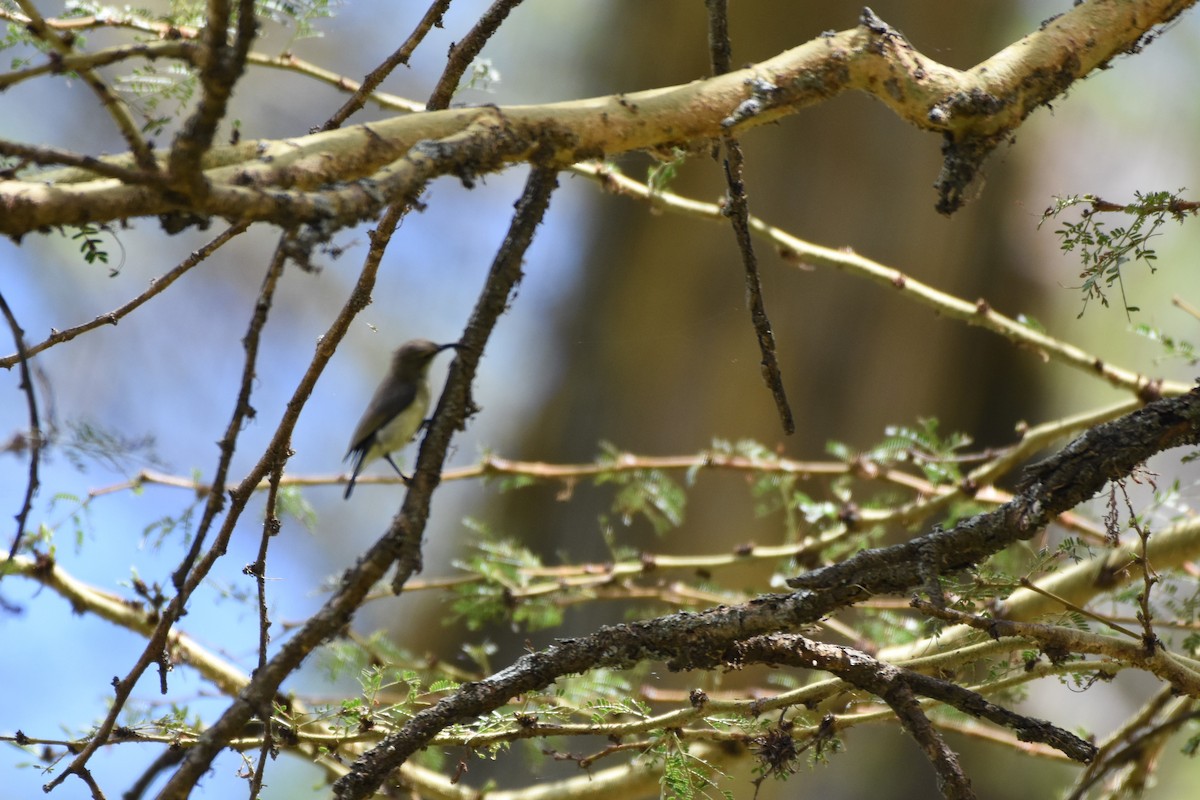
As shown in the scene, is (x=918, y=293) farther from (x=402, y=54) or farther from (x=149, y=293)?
(x=149, y=293)

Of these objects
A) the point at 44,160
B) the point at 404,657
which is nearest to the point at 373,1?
the point at 404,657

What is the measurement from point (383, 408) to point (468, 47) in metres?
1.05

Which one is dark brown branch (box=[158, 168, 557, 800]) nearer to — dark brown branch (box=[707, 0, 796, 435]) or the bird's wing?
dark brown branch (box=[707, 0, 796, 435])

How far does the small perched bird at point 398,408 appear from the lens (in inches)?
84.7

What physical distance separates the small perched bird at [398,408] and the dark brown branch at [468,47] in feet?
3.00

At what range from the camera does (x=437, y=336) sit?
4.86 metres

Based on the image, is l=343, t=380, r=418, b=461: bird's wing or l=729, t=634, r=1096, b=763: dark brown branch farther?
l=343, t=380, r=418, b=461: bird's wing

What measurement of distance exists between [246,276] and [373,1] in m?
1.51

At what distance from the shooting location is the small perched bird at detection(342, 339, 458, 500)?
215cm

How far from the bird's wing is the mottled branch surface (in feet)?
3.99

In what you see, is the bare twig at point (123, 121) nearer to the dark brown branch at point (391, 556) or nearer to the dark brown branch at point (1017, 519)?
the dark brown branch at point (391, 556)

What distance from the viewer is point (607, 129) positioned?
3.28 feet

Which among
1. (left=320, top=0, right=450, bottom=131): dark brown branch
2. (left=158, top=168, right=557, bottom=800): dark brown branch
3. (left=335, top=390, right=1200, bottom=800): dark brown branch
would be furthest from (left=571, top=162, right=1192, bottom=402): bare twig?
(left=158, top=168, right=557, bottom=800): dark brown branch

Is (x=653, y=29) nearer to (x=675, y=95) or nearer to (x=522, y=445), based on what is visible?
(x=522, y=445)
